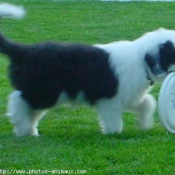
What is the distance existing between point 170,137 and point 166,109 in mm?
428

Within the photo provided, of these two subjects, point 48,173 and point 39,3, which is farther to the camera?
point 39,3

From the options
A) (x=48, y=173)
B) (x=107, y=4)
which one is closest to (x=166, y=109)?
(x=48, y=173)

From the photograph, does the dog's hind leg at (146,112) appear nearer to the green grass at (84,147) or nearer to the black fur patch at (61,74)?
the green grass at (84,147)

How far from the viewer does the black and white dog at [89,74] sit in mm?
8180

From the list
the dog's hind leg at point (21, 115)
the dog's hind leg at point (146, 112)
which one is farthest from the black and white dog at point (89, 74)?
the dog's hind leg at point (146, 112)

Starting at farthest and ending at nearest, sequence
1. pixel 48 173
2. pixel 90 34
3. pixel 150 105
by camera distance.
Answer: pixel 90 34, pixel 150 105, pixel 48 173

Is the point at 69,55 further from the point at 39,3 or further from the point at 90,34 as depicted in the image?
the point at 39,3

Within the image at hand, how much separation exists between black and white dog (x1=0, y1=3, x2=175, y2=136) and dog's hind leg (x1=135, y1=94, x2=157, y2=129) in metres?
0.27

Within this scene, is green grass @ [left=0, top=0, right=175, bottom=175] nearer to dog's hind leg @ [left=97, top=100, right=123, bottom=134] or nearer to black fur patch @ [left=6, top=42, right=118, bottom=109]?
dog's hind leg @ [left=97, top=100, right=123, bottom=134]

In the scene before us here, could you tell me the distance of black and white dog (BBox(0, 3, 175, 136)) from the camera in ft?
26.8

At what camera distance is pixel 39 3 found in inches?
822

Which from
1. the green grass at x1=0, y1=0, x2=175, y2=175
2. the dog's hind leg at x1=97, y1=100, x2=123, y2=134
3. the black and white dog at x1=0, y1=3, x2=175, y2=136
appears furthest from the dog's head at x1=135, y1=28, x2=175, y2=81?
→ the green grass at x1=0, y1=0, x2=175, y2=175

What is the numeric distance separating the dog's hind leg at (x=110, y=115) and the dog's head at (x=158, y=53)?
52 cm

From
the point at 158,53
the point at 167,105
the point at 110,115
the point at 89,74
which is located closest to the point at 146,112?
the point at 167,105
